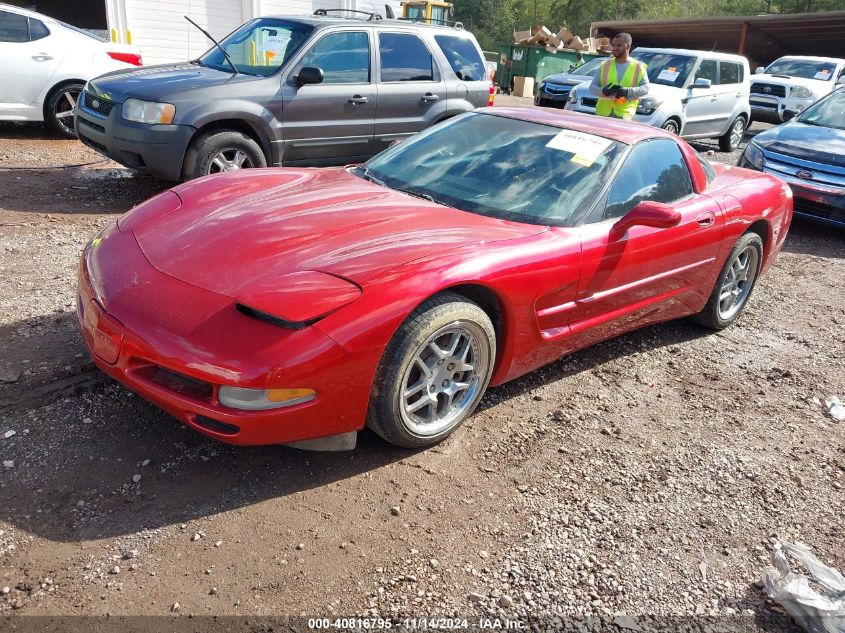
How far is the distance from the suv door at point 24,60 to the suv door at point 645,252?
23.4 feet

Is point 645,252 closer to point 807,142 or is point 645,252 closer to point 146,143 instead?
point 146,143

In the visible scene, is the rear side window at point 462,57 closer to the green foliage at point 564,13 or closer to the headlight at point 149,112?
the headlight at point 149,112

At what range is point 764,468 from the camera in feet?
10.9

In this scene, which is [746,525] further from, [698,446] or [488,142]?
[488,142]

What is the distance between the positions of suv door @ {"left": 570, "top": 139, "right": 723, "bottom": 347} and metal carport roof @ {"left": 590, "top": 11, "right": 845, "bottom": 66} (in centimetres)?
2188

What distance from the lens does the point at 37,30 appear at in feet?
26.7

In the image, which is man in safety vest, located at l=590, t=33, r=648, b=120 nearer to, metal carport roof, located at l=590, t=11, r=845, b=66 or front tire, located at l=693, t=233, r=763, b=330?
front tire, located at l=693, t=233, r=763, b=330

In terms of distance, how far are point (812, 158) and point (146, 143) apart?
→ 6830 mm

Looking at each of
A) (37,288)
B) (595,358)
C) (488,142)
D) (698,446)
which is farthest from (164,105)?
(698,446)

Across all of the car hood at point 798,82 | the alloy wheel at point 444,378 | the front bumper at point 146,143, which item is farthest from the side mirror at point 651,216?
the car hood at point 798,82

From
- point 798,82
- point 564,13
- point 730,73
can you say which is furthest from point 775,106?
point 564,13

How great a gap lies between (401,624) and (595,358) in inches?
94.9

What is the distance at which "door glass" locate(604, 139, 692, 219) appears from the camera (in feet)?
12.3

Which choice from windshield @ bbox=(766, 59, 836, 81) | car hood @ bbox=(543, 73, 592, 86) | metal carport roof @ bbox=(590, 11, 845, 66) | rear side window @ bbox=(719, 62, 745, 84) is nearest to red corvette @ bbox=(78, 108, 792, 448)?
rear side window @ bbox=(719, 62, 745, 84)
